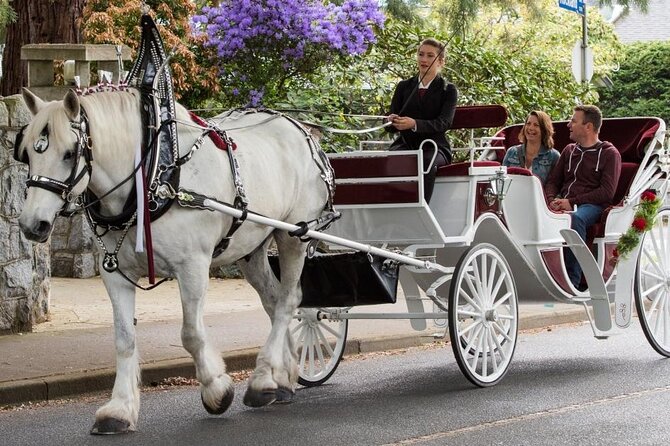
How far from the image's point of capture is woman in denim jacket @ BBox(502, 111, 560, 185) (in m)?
9.82

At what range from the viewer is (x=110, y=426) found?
6.69 meters

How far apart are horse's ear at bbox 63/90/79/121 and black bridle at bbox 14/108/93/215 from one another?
Answer: 0.13 ft

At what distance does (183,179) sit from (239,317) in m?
4.62

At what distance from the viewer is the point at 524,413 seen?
7.36 meters

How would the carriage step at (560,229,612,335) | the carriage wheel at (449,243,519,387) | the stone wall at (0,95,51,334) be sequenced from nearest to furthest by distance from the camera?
the carriage wheel at (449,243,519,387) < the carriage step at (560,229,612,335) < the stone wall at (0,95,51,334)

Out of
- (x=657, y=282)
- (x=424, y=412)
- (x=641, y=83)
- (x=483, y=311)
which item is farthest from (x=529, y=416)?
(x=641, y=83)

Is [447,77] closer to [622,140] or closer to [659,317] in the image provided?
[622,140]

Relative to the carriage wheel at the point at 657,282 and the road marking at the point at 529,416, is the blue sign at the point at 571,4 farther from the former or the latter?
the road marking at the point at 529,416

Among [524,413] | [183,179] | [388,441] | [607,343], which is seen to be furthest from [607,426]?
[607,343]

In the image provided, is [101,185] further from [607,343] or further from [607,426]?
[607,343]

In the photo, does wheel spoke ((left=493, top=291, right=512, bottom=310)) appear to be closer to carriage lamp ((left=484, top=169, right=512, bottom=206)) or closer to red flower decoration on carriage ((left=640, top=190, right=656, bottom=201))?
carriage lamp ((left=484, top=169, right=512, bottom=206))

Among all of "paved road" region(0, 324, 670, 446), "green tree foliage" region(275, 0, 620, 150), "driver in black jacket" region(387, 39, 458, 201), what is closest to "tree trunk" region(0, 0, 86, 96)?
Result: "green tree foliage" region(275, 0, 620, 150)

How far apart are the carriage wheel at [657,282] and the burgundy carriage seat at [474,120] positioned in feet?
5.15

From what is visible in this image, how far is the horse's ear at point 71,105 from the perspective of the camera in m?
6.34
